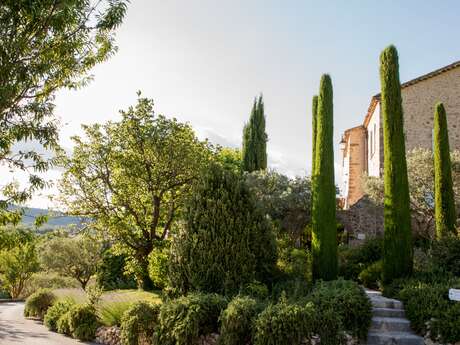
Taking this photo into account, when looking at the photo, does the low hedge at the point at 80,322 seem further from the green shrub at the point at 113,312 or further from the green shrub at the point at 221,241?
the green shrub at the point at 221,241

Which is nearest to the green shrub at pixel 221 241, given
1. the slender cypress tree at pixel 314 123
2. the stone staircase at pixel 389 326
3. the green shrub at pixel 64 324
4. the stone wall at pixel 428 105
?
the stone staircase at pixel 389 326

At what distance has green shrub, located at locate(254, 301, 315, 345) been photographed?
821 centimetres

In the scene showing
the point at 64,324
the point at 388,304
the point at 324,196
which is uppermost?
the point at 324,196

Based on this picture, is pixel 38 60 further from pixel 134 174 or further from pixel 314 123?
pixel 314 123

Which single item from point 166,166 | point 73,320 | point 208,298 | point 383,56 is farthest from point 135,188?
point 383,56

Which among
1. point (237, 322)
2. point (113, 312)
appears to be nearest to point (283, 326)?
point (237, 322)

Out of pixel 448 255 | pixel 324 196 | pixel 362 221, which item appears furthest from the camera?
pixel 362 221

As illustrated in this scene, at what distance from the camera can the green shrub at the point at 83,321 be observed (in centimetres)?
1207

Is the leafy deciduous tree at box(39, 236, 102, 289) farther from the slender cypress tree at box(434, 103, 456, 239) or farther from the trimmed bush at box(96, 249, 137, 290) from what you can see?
the slender cypress tree at box(434, 103, 456, 239)

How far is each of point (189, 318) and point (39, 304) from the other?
10.5 metres

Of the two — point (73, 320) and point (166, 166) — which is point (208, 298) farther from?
point (166, 166)

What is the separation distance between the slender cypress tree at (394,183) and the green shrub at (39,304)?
1257 centimetres

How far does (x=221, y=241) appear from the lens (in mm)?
11023

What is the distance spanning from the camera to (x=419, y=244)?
18.5 metres
